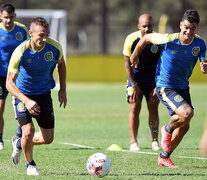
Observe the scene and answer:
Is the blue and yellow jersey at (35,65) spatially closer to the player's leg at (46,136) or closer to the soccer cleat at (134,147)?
the player's leg at (46,136)

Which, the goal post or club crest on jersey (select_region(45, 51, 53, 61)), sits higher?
club crest on jersey (select_region(45, 51, 53, 61))

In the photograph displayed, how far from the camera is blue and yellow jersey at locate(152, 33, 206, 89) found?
805 cm

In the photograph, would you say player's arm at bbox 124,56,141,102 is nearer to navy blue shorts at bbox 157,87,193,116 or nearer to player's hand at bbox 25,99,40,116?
navy blue shorts at bbox 157,87,193,116

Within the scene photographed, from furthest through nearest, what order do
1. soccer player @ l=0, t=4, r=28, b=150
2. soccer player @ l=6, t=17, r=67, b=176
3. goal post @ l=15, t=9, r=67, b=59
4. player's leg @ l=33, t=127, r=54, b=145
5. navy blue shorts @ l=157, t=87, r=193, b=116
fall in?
goal post @ l=15, t=9, r=67, b=59 < soccer player @ l=0, t=4, r=28, b=150 < navy blue shorts @ l=157, t=87, r=193, b=116 < player's leg @ l=33, t=127, r=54, b=145 < soccer player @ l=6, t=17, r=67, b=176

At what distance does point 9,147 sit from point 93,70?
2086cm

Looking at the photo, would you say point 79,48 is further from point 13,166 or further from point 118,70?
point 13,166

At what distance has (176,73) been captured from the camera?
8219 millimetres

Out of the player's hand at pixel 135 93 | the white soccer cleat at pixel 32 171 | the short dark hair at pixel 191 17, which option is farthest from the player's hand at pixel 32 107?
the player's hand at pixel 135 93

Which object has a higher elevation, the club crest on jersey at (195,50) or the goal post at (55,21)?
the club crest on jersey at (195,50)

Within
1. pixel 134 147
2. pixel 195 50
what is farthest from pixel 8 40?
pixel 195 50

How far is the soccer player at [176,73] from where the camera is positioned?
791cm

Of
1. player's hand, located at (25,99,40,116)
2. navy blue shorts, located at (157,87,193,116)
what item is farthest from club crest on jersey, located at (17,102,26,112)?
navy blue shorts, located at (157,87,193,116)

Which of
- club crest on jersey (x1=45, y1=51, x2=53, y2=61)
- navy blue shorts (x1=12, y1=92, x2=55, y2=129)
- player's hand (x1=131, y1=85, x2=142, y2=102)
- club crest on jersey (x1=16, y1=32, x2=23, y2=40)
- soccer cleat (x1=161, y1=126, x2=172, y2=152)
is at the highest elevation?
club crest on jersey (x1=45, y1=51, x2=53, y2=61)

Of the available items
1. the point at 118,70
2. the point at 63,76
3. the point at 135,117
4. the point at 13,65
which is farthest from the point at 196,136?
the point at 118,70
